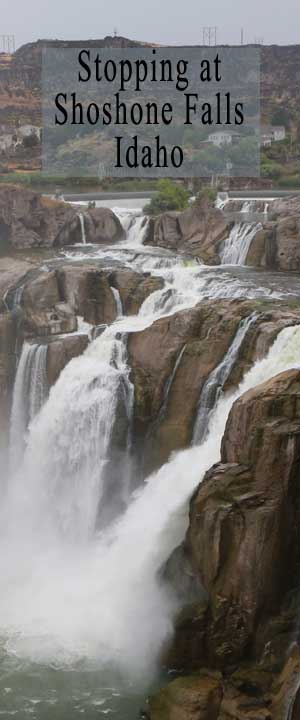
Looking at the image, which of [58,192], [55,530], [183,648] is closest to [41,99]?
[58,192]

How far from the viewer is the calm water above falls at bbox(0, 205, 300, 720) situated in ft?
57.0

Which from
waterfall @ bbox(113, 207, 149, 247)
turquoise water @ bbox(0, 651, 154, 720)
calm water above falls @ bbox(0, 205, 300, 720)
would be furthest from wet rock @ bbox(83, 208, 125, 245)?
turquoise water @ bbox(0, 651, 154, 720)

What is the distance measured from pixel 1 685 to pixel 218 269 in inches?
772

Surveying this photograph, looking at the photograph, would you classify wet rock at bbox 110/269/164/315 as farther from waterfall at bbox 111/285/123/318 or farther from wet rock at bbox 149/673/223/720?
wet rock at bbox 149/673/223/720

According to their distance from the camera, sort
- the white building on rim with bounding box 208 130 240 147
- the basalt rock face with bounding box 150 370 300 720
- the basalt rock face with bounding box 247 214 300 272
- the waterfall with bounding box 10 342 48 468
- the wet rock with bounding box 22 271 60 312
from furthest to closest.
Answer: the white building on rim with bounding box 208 130 240 147
the basalt rock face with bounding box 247 214 300 272
the wet rock with bounding box 22 271 60 312
the waterfall with bounding box 10 342 48 468
the basalt rock face with bounding box 150 370 300 720

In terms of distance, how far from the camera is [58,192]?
2167 inches

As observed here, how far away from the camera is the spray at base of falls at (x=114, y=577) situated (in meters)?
18.2

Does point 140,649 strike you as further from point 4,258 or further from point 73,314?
point 4,258

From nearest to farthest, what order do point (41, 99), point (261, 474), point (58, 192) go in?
point (261, 474)
point (58, 192)
point (41, 99)

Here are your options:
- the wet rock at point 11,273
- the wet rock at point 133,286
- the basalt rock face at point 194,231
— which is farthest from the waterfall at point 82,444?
the basalt rock face at point 194,231

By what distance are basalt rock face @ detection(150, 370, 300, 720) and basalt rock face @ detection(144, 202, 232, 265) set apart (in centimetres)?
1793

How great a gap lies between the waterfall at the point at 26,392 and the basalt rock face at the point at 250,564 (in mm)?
10533

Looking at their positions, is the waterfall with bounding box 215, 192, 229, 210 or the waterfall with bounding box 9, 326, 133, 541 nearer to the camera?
the waterfall with bounding box 9, 326, 133, 541

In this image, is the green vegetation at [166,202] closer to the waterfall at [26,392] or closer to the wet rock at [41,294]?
the wet rock at [41,294]
